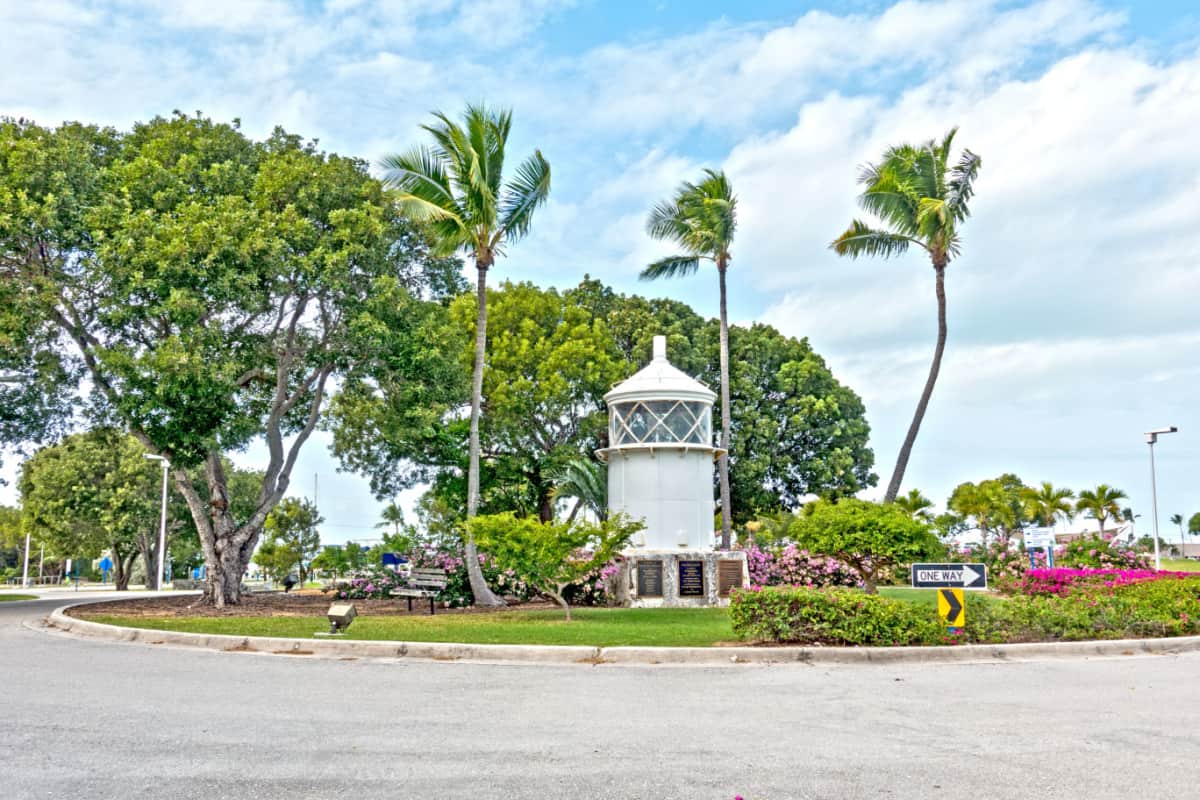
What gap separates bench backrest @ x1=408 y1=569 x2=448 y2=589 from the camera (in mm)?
20836

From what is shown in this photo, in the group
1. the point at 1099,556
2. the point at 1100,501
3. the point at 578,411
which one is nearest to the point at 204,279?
the point at 578,411

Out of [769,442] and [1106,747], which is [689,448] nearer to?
[769,442]

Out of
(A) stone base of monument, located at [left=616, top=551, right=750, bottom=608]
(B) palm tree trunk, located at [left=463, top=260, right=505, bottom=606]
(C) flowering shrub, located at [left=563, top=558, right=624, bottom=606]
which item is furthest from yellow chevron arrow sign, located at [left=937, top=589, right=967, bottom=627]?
(C) flowering shrub, located at [left=563, top=558, right=624, bottom=606]

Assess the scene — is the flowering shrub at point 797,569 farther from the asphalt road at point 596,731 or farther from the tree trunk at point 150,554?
the tree trunk at point 150,554

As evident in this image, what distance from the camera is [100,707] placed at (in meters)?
7.85

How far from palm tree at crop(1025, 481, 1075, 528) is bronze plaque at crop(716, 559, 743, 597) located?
33.8 metres

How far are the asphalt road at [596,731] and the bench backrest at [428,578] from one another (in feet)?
32.8

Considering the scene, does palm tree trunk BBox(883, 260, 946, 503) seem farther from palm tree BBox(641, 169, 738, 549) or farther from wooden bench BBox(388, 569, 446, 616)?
wooden bench BBox(388, 569, 446, 616)

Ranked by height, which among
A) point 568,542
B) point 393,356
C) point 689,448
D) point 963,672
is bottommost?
point 963,672

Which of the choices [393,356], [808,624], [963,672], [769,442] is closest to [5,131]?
[393,356]

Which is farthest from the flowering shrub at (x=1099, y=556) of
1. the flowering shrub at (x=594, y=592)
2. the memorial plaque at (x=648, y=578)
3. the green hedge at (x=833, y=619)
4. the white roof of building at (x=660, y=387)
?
the green hedge at (x=833, y=619)

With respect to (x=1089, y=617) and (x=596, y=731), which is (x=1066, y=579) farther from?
(x=596, y=731)

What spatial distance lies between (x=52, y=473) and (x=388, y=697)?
43.2m

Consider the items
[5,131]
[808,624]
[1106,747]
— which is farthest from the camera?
[5,131]
